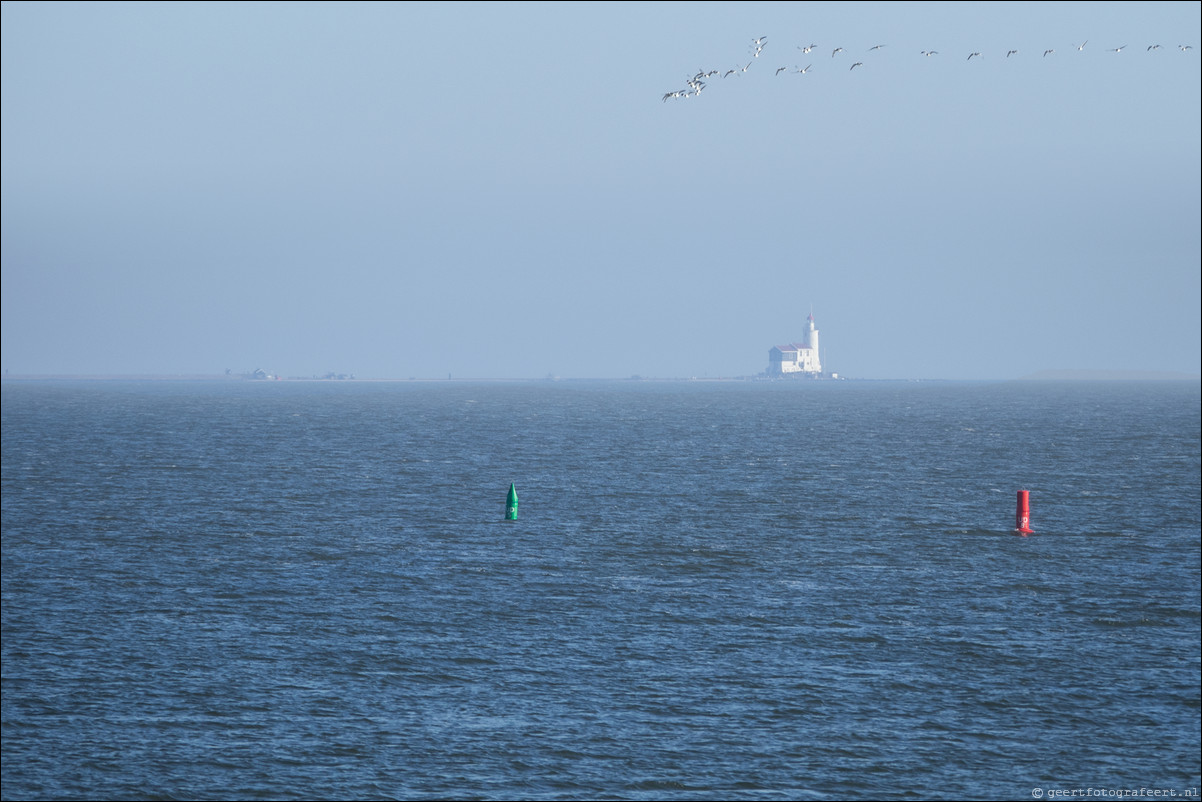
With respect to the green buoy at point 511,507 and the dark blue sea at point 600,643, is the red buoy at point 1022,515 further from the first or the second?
the green buoy at point 511,507

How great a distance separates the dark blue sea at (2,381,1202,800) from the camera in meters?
25.4

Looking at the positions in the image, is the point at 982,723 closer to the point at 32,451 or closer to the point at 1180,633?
the point at 1180,633

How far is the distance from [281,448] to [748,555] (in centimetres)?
7413

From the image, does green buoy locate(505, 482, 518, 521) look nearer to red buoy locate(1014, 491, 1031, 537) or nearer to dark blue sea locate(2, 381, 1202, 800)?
dark blue sea locate(2, 381, 1202, 800)

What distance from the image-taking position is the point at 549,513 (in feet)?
213

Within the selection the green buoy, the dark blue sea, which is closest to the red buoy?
the dark blue sea

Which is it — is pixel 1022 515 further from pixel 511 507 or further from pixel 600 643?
pixel 600 643

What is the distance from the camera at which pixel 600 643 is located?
1373 inches

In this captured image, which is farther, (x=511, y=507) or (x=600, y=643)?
(x=511, y=507)

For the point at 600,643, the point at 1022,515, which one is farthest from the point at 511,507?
the point at 600,643

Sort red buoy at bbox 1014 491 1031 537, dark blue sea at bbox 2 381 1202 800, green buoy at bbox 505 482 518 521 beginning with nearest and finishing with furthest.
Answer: dark blue sea at bbox 2 381 1202 800 < red buoy at bbox 1014 491 1031 537 < green buoy at bbox 505 482 518 521

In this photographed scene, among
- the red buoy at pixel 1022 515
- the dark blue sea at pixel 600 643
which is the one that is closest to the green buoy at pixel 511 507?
the dark blue sea at pixel 600 643

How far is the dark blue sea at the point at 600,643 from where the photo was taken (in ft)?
83.3

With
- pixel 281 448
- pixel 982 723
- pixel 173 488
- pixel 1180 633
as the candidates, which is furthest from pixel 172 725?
pixel 281 448
